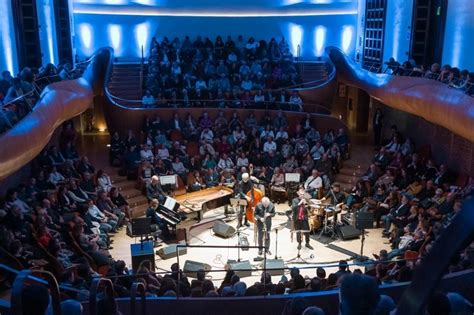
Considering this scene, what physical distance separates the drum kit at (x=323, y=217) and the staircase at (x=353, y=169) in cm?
267

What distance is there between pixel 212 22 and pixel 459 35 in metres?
12.6

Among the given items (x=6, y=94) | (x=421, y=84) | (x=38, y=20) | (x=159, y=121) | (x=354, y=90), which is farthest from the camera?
(x=354, y=90)

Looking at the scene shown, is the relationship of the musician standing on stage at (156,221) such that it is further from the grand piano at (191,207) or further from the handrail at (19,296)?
the handrail at (19,296)

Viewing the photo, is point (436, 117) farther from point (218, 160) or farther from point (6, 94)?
point (6, 94)

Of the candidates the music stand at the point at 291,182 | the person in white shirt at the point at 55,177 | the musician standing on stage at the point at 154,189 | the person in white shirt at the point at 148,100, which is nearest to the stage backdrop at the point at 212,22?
the person in white shirt at the point at 148,100

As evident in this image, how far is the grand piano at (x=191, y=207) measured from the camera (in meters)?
12.8

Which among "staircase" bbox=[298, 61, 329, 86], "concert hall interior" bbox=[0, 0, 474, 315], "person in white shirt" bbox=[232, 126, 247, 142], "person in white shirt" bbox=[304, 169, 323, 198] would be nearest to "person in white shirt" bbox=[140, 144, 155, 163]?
"concert hall interior" bbox=[0, 0, 474, 315]

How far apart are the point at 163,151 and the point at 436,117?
327 inches

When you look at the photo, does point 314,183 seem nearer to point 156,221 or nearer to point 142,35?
point 156,221

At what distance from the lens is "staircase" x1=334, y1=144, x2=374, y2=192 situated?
16.0 metres

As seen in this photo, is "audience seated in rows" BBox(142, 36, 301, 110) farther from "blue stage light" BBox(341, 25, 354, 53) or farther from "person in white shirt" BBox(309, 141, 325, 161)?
"blue stage light" BBox(341, 25, 354, 53)

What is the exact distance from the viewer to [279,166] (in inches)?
647

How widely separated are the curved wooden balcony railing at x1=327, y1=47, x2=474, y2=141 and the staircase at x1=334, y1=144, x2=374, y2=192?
2233 millimetres

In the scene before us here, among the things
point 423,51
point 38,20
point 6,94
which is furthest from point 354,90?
point 6,94
